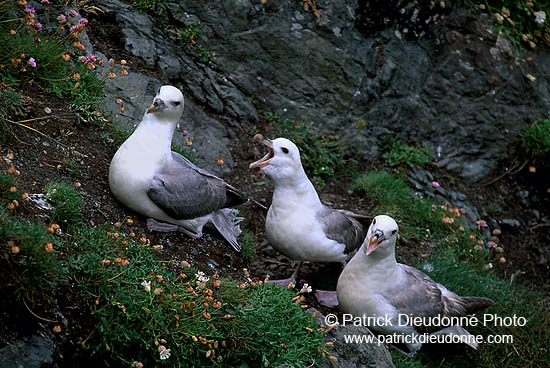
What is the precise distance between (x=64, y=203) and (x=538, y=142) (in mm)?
5338

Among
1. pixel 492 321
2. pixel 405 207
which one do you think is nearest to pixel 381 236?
pixel 492 321

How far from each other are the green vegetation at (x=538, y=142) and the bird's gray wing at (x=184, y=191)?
4.00 m

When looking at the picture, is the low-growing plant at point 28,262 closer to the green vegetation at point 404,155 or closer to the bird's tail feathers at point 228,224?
the bird's tail feathers at point 228,224

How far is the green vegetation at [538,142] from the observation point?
259 inches

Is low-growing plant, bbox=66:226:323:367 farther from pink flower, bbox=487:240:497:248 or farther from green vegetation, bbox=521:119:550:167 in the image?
green vegetation, bbox=521:119:550:167

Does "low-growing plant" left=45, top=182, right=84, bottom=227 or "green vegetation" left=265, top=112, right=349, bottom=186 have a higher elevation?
"low-growing plant" left=45, top=182, right=84, bottom=227

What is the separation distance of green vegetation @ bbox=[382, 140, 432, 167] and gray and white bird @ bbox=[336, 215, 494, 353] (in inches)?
89.9

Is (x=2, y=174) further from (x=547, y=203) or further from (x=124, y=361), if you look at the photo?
(x=547, y=203)

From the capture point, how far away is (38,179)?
3.70m

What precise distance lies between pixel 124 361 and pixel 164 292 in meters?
0.42

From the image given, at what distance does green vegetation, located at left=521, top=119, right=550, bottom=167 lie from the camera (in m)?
6.59

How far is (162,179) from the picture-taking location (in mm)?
3963

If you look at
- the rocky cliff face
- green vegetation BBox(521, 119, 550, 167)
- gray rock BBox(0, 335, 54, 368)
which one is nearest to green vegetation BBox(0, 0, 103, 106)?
the rocky cliff face

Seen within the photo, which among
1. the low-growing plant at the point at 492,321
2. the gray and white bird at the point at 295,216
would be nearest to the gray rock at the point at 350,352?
the low-growing plant at the point at 492,321
